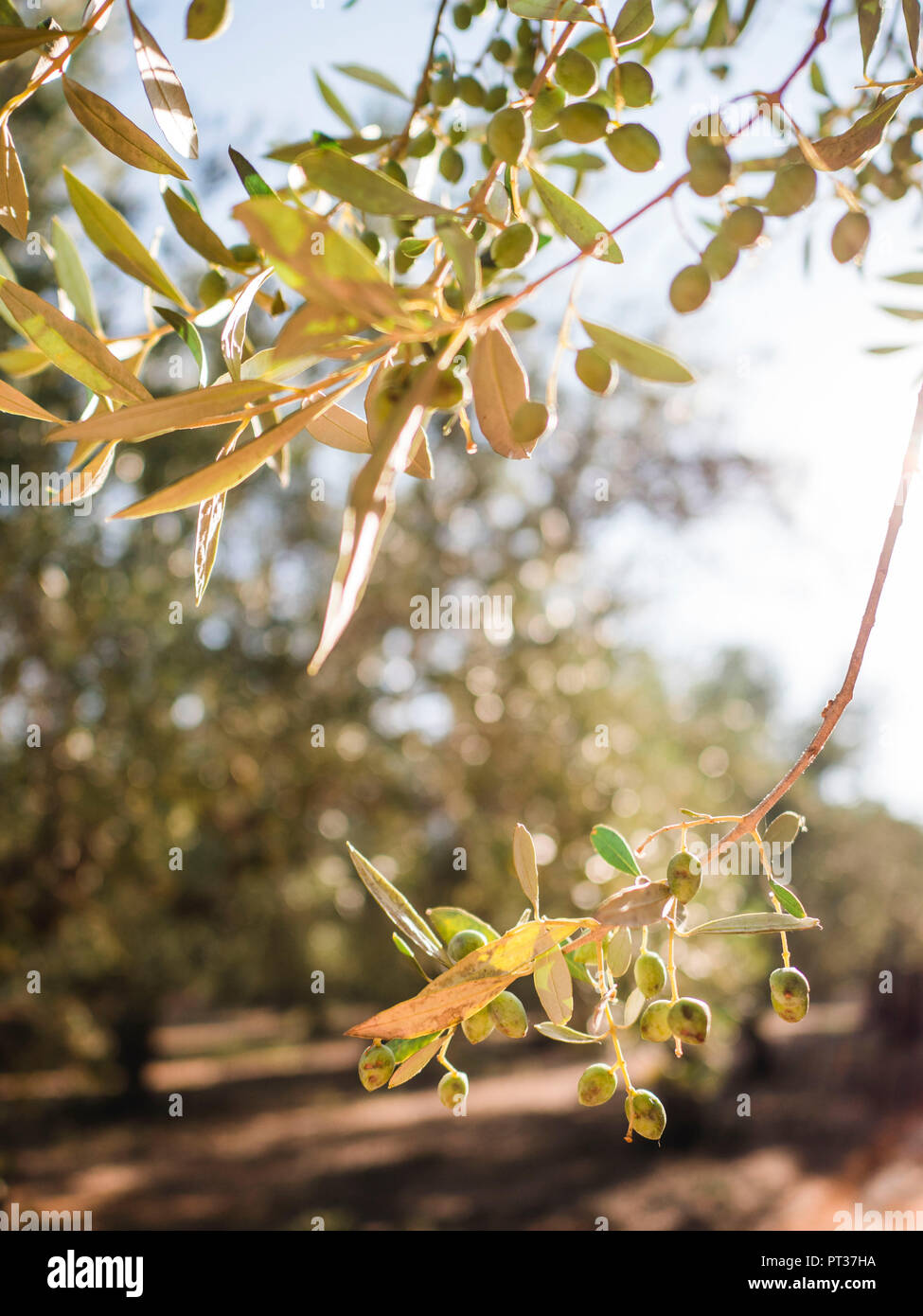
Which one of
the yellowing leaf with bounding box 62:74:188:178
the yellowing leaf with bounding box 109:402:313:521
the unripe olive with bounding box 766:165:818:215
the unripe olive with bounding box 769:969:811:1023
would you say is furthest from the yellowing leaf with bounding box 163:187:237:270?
the unripe olive with bounding box 769:969:811:1023

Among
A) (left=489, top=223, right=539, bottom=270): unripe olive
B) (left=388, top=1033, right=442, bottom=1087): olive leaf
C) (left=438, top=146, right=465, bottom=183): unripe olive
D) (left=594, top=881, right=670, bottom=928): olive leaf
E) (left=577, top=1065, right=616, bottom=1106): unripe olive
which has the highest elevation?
(left=438, top=146, right=465, bottom=183): unripe olive

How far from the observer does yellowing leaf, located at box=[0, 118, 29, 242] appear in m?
0.57

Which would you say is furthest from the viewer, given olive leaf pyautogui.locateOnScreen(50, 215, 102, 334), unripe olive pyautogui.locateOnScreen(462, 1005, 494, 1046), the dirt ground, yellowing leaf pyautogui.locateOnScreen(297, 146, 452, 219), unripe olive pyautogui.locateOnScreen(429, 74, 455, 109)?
the dirt ground

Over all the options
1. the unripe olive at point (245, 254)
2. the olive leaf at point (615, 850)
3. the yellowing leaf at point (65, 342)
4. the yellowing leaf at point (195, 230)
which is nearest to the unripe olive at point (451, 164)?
the unripe olive at point (245, 254)

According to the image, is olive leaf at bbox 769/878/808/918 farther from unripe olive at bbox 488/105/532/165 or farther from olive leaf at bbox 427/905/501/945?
unripe olive at bbox 488/105/532/165

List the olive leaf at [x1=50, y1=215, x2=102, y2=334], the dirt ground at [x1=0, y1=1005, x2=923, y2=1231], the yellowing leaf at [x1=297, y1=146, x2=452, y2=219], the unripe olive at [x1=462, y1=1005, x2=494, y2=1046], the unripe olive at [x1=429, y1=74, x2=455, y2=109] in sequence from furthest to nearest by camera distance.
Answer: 1. the dirt ground at [x1=0, y1=1005, x2=923, y2=1231]
2. the unripe olive at [x1=429, y1=74, x2=455, y2=109]
3. the olive leaf at [x1=50, y1=215, x2=102, y2=334]
4. the unripe olive at [x1=462, y1=1005, x2=494, y2=1046]
5. the yellowing leaf at [x1=297, y1=146, x2=452, y2=219]

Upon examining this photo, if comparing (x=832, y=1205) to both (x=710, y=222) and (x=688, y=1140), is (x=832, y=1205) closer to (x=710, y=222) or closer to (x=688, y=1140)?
(x=688, y=1140)

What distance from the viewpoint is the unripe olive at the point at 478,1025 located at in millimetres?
502

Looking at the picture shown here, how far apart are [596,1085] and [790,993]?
0.49 ft

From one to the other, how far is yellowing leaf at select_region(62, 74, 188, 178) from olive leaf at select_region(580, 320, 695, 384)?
0.29 meters

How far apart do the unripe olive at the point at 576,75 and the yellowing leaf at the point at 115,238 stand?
0.86ft

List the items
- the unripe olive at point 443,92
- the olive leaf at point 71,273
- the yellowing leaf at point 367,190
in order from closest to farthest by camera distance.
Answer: the yellowing leaf at point 367,190 < the olive leaf at point 71,273 < the unripe olive at point 443,92

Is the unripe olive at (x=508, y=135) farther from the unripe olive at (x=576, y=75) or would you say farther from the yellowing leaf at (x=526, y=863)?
the yellowing leaf at (x=526, y=863)

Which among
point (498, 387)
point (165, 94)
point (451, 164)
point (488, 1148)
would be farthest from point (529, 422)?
point (488, 1148)
